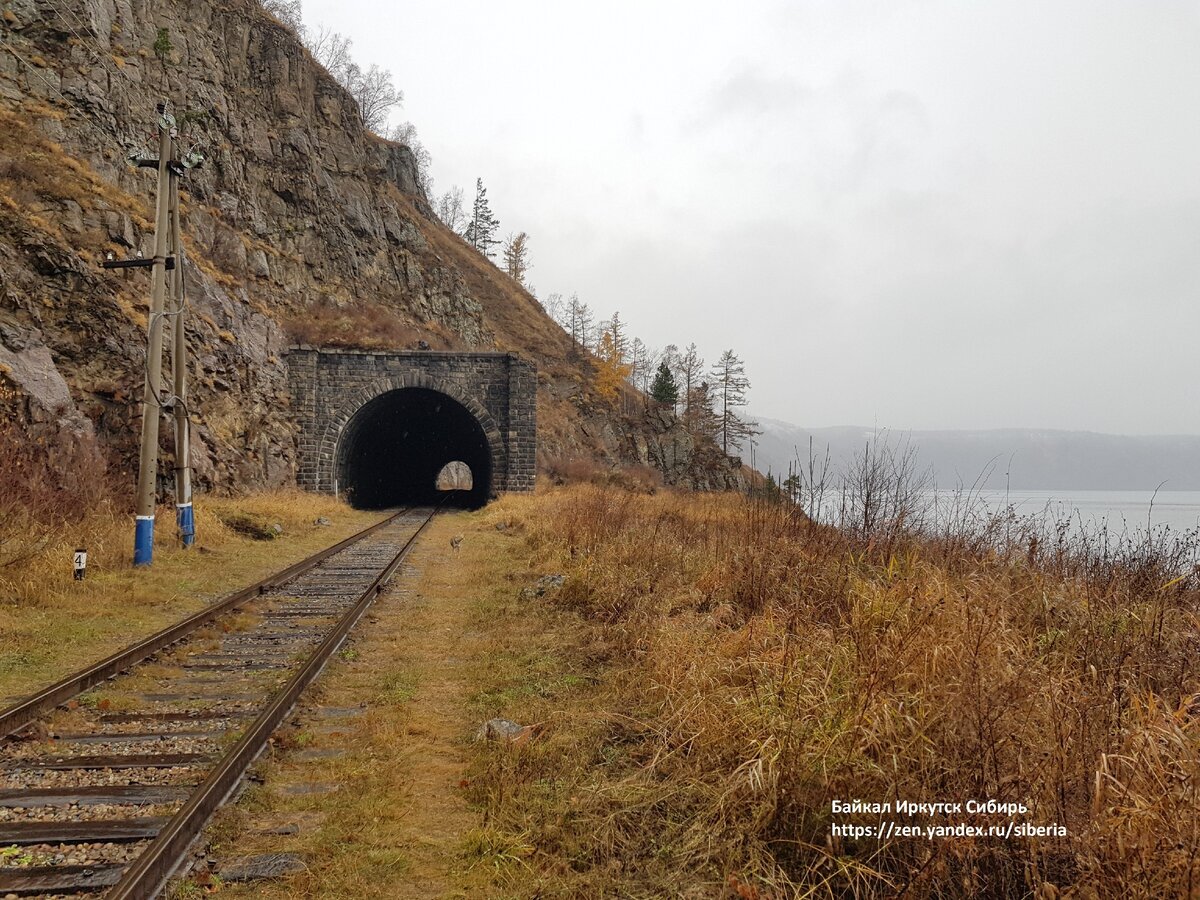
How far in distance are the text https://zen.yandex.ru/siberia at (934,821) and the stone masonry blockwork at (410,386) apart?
23.7m

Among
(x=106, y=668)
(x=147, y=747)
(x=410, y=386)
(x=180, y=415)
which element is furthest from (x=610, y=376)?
(x=147, y=747)

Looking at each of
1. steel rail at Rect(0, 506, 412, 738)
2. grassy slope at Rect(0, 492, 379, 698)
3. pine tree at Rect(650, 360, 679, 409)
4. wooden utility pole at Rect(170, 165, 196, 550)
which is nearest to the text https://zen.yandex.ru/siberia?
steel rail at Rect(0, 506, 412, 738)

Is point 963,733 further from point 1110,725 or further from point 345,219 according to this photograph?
point 345,219

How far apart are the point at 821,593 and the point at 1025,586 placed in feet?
5.94

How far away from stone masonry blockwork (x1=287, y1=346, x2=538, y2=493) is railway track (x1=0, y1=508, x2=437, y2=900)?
715 inches

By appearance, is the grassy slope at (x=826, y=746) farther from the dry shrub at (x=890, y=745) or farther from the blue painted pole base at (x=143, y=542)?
the blue painted pole base at (x=143, y=542)

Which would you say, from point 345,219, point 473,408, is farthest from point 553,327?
point 473,408

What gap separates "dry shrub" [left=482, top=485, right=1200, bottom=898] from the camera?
2479mm

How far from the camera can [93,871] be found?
282 centimetres

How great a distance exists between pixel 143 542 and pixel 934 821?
34.9 feet

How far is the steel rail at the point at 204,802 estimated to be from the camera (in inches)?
104

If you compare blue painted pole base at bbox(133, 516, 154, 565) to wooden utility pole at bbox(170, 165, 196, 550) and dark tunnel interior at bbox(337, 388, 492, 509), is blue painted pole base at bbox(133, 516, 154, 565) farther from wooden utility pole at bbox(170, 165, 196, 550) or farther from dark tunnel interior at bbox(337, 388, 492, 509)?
dark tunnel interior at bbox(337, 388, 492, 509)

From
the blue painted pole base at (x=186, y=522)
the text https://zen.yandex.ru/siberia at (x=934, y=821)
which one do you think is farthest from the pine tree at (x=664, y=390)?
the text https://zen.yandex.ru/siberia at (x=934, y=821)

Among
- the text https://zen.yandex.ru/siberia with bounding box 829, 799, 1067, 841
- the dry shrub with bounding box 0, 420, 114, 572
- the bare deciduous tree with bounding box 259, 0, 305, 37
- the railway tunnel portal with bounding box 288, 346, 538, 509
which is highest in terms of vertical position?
the bare deciduous tree with bounding box 259, 0, 305, 37
